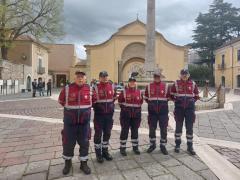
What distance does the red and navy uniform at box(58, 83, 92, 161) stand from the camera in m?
4.28

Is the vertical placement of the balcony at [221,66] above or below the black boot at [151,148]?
above

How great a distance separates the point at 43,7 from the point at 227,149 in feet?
88.6

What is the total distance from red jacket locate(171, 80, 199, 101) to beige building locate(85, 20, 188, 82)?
29943 mm

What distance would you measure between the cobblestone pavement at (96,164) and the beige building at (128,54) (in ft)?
97.6

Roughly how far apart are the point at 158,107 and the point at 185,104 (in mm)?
584

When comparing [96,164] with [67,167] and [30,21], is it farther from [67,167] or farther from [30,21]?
[30,21]

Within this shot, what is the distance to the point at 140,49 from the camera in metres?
36.4

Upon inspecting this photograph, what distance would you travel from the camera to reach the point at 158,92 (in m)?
5.36

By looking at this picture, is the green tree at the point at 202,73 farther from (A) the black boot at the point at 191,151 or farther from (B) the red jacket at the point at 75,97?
(B) the red jacket at the point at 75,97

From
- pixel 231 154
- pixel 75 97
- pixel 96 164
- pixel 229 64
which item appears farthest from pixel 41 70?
pixel 231 154

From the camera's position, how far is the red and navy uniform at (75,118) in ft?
14.0

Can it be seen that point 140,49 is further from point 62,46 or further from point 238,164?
point 238,164

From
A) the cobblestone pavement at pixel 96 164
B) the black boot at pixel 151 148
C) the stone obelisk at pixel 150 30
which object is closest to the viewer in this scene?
the cobblestone pavement at pixel 96 164

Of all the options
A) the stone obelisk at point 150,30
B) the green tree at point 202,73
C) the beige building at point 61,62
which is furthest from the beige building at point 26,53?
the green tree at point 202,73
